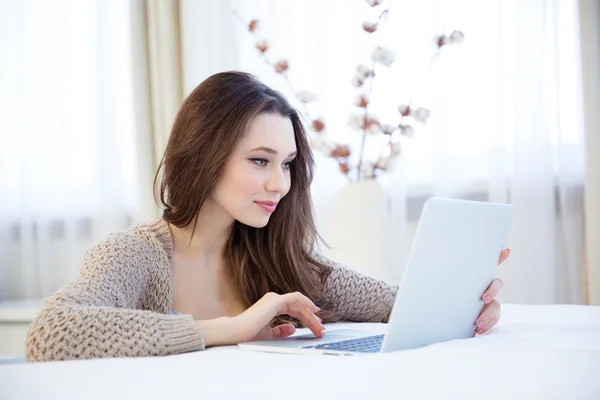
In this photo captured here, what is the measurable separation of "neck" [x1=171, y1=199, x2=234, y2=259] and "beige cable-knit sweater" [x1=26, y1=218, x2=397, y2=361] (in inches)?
2.4

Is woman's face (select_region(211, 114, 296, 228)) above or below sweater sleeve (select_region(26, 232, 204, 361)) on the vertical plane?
above

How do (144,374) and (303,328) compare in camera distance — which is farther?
(303,328)

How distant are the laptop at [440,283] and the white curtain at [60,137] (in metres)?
2.34

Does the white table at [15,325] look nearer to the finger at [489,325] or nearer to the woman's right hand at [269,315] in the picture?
the woman's right hand at [269,315]

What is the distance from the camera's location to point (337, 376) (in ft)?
2.90

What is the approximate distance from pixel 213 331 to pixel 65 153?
2.48 meters

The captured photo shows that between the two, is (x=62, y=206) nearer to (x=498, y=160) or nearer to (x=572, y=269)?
(x=498, y=160)

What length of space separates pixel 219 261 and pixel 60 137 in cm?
202

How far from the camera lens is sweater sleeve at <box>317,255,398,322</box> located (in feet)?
6.24

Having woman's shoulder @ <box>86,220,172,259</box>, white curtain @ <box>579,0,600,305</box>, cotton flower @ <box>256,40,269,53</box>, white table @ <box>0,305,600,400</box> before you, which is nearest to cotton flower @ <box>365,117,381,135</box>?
cotton flower @ <box>256,40,269,53</box>

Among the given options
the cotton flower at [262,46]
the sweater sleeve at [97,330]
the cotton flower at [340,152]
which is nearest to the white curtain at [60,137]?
the cotton flower at [262,46]

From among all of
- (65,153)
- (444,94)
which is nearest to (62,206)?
(65,153)

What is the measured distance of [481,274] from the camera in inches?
52.6

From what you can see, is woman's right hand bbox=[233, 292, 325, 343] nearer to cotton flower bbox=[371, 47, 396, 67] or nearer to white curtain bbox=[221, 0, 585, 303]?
cotton flower bbox=[371, 47, 396, 67]
